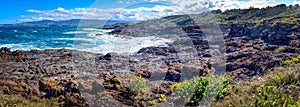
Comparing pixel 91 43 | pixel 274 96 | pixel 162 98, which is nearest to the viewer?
pixel 274 96

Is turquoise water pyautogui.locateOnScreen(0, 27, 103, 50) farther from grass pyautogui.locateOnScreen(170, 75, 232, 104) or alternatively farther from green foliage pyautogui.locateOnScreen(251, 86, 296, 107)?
green foliage pyautogui.locateOnScreen(251, 86, 296, 107)

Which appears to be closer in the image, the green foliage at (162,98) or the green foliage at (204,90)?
the green foliage at (204,90)

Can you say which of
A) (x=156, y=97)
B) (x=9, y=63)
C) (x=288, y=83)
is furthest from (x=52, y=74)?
(x=288, y=83)

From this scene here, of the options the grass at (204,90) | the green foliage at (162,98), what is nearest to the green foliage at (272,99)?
the grass at (204,90)

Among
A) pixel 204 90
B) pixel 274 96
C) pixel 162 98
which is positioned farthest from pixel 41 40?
pixel 274 96

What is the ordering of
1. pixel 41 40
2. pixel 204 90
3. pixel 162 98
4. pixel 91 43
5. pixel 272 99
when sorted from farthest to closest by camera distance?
pixel 41 40, pixel 91 43, pixel 162 98, pixel 204 90, pixel 272 99

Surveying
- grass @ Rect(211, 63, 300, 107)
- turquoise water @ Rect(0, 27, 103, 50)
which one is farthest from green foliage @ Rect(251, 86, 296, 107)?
turquoise water @ Rect(0, 27, 103, 50)

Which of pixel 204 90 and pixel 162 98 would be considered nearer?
pixel 204 90

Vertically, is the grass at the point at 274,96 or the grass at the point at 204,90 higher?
the grass at the point at 274,96

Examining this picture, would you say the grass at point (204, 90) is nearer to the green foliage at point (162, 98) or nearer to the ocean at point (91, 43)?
the green foliage at point (162, 98)

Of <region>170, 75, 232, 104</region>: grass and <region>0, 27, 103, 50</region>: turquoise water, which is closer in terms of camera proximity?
<region>170, 75, 232, 104</region>: grass

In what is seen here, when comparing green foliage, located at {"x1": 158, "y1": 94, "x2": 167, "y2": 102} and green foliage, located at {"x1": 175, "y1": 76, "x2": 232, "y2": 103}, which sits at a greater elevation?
green foliage, located at {"x1": 175, "y1": 76, "x2": 232, "y2": 103}

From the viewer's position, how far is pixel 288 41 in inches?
919

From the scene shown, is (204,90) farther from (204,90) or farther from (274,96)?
(274,96)
